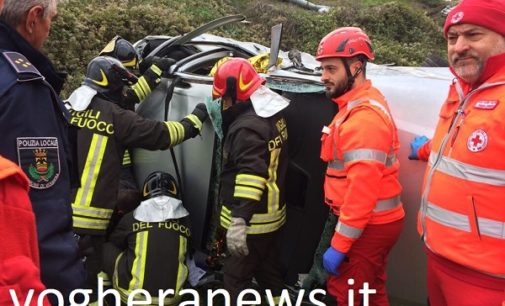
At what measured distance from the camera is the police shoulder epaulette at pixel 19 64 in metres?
1.70

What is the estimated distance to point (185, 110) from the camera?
3.86m

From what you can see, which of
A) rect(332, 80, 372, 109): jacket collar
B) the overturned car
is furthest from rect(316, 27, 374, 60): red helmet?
the overturned car

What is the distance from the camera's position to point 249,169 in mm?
2973

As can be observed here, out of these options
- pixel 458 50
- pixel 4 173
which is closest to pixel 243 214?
pixel 458 50

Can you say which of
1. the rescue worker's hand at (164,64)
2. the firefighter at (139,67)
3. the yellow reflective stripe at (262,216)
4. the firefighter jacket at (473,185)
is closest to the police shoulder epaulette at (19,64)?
the firefighter jacket at (473,185)

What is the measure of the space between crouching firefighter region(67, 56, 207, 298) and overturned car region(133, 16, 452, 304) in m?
0.30

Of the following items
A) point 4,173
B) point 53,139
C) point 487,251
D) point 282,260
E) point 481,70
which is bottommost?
point 282,260

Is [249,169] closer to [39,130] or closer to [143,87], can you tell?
[143,87]

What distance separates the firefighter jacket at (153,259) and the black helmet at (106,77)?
2.81 feet

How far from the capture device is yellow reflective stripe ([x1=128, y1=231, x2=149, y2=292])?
11.0ft

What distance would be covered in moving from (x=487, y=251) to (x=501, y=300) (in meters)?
0.21

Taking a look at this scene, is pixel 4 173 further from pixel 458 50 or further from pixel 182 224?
pixel 182 224

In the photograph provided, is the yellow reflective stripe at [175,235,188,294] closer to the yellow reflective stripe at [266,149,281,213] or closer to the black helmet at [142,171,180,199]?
the black helmet at [142,171,180,199]

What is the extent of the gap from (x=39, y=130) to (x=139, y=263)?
181cm
